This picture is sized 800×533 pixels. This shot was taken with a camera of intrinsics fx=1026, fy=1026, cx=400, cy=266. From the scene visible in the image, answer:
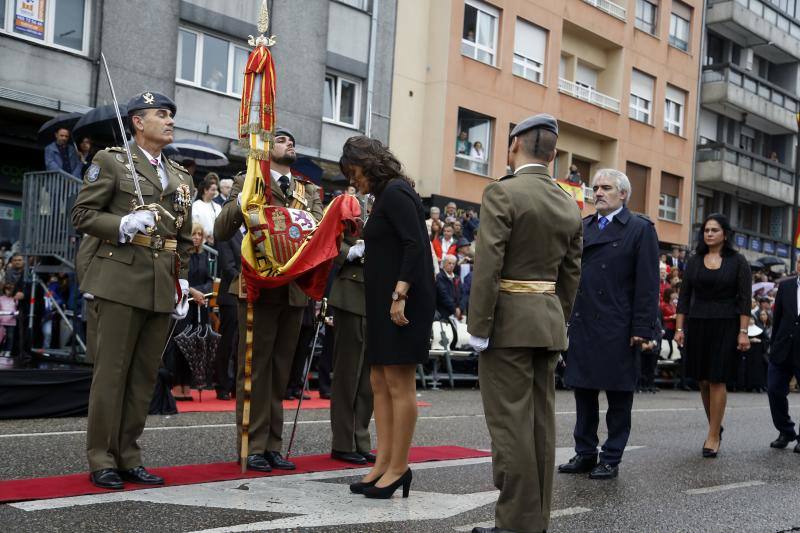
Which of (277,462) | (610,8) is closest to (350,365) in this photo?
(277,462)

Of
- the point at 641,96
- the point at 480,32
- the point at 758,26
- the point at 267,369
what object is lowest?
the point at 267,369

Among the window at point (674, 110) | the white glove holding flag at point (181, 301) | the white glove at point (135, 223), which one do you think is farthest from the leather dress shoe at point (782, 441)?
the window at point (674, 110)

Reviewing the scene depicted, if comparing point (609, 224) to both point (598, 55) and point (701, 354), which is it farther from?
point (598, 55)

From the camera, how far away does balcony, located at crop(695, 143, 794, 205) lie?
38562 millimetres

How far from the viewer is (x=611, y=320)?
7.75m

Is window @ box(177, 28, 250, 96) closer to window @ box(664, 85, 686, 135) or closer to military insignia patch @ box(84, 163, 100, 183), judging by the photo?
military insignia patch @ box(84, 163, 100, 183)

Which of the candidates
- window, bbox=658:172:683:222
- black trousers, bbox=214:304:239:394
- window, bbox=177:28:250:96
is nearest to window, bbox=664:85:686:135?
window, bbox=658:172:683:222

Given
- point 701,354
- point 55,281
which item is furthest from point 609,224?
point 55,281

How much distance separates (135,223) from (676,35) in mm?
34619

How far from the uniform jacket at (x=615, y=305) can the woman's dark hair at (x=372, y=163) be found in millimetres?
2003

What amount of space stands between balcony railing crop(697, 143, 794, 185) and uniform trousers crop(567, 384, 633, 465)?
107ft

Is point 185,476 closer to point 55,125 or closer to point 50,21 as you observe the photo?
point 55,125

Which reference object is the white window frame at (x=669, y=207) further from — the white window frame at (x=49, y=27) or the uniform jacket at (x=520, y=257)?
the uniform jacket at (x=520, y=257)

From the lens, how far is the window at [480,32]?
90.1 ft
